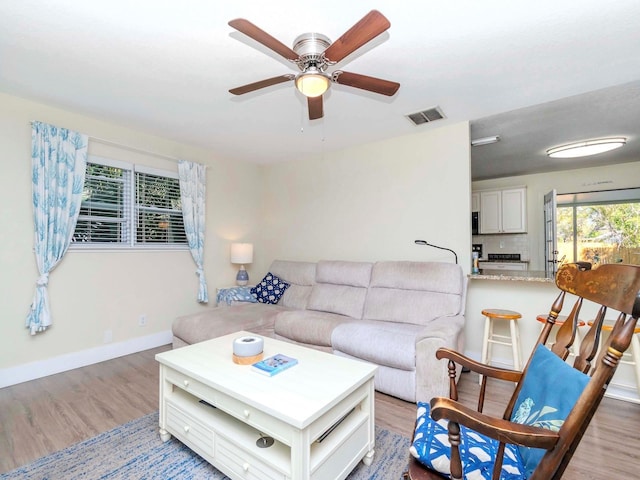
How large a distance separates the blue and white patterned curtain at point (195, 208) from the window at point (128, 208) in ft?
0.39

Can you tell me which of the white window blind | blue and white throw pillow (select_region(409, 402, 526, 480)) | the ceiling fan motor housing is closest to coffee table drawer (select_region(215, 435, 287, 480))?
blue and white throw pillow (select_region(409, 402, 526, 480))

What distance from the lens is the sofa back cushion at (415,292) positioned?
275 cm

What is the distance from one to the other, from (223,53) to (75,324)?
2820mm

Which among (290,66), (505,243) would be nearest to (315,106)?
(290,66)

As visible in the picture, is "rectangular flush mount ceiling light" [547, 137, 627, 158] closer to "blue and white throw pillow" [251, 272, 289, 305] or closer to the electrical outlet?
"blue and white throw pillow" [251, 272, 289, 305]

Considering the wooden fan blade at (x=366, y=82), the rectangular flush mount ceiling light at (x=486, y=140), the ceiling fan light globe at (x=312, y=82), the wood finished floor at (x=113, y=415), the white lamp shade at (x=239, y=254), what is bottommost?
the wood finished floor at (x=113, y=415)

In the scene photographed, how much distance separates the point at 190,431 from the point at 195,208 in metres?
2.71

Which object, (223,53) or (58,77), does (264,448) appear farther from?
(58,77)

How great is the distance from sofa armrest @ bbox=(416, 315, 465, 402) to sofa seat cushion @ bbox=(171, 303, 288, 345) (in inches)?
61.4

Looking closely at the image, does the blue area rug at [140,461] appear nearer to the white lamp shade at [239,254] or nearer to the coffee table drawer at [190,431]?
the coffee table drawer at [190,431]

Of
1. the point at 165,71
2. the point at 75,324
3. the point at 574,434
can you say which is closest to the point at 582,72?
the point at 574,434

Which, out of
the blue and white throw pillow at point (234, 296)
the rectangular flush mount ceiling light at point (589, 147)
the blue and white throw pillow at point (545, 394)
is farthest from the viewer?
the blue and white throw pillow at point (234, 296)

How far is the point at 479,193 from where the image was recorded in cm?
531

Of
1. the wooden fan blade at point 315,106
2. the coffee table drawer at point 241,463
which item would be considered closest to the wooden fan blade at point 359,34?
the wooden fan blade at point 315,106
